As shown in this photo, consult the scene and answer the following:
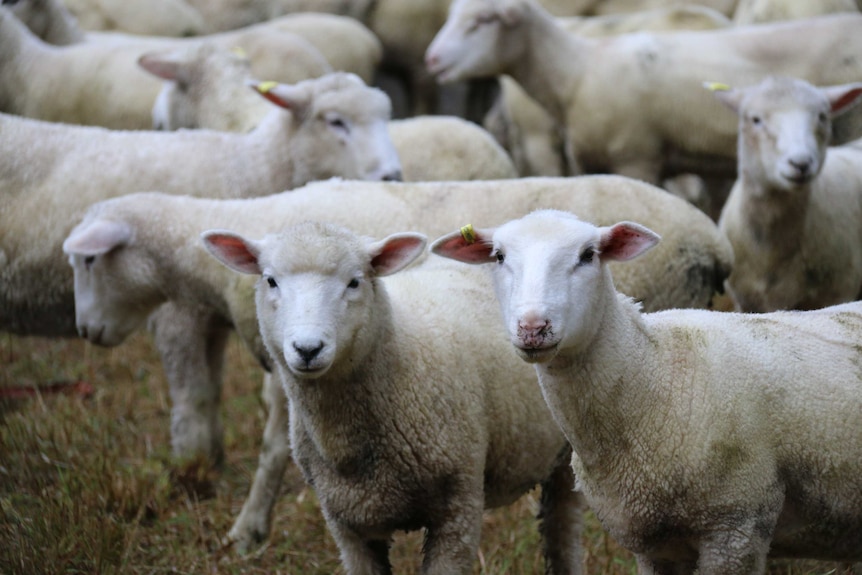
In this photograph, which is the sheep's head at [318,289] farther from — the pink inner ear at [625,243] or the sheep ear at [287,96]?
the sheep ear at [287,96]

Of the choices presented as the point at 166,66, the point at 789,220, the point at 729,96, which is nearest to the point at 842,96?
the point at 729,96

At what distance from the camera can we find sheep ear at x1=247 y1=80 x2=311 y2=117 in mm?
5566

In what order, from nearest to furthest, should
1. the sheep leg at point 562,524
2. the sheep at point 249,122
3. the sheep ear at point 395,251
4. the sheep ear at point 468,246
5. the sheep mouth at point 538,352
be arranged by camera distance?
the sheep mouth at point 538,352
the sheep ear at point 468,246
the sheep ear at point 395,251
the sheep leg at point 562,524
the sheep at point 249,122

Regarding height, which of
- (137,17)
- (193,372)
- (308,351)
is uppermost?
(308,351)

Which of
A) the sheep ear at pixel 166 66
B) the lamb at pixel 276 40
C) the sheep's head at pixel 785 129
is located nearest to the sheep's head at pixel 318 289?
the sheep's head at pixel 785 129

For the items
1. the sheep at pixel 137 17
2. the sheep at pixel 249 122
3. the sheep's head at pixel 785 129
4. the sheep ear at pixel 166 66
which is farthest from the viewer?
the sheep at pixel 137 17

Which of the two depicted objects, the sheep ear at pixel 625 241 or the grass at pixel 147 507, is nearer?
the sheep ear at pixel 625 241

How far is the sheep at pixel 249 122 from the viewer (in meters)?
6.08

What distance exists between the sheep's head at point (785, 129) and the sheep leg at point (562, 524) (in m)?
1.87

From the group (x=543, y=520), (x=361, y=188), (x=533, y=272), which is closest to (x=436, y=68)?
(x=361, y=188)

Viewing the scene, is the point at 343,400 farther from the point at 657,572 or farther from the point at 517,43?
the point at 517,43

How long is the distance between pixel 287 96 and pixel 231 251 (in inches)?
86.7

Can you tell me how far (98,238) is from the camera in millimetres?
4562

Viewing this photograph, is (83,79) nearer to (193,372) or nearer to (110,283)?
(193,372)
